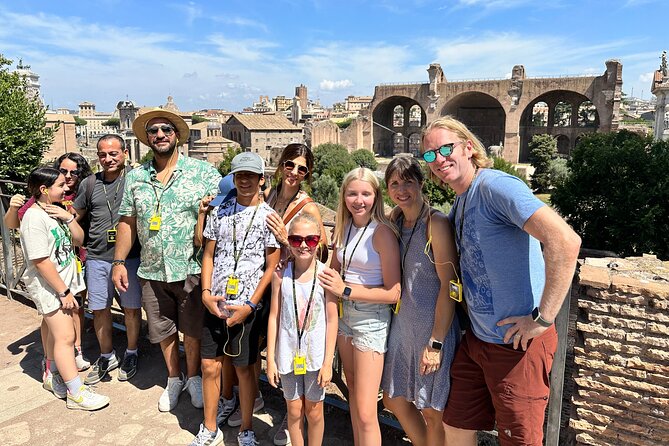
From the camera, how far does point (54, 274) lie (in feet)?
11.0

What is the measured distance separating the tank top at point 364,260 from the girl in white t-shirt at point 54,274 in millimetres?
2075

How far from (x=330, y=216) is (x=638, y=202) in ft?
33.4

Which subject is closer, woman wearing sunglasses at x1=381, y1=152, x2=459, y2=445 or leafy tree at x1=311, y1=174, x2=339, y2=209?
woman wearing sunglasses at x1=381, y1=152, x2=459, y2=445

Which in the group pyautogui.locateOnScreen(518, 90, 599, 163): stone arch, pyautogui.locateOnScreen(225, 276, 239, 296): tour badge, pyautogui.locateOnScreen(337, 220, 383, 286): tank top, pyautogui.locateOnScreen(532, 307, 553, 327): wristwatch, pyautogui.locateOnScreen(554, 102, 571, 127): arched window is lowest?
pyautogui.locateOnScreen(225, 276, 239, 296): tour badge

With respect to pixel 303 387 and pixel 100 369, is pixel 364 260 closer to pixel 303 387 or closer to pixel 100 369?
pixel 303 387

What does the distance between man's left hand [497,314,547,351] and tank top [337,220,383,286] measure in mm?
683

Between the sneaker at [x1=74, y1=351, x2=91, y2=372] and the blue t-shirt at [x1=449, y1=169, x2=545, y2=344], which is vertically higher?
the blue t-shirt at [x1=449, y1=169, x2=545, y2=344]

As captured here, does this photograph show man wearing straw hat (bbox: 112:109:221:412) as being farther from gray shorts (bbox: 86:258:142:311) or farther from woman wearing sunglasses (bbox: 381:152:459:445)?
woman wearing sunglasses (bbox: 381:152:459:445)

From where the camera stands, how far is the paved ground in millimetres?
3016

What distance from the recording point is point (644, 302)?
2287 mm

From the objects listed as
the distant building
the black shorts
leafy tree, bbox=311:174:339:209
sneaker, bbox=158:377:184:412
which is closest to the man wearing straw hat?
sneaker, bbox=158:377:184:412

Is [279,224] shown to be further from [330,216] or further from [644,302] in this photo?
[330,216]

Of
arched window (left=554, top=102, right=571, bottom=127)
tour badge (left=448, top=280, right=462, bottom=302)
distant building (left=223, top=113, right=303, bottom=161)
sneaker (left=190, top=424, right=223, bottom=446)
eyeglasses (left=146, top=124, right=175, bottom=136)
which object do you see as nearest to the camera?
tour badge (left=448, top=280, right=462, bottom=302)

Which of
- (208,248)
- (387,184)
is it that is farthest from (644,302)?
(208,248)
